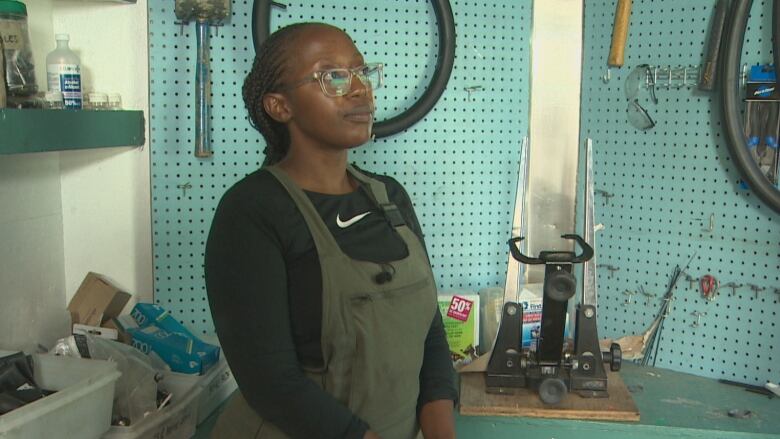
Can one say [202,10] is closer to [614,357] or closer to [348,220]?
[348,220]

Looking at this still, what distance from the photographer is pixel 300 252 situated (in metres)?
1.04

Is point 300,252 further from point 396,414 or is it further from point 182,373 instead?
point 182,373

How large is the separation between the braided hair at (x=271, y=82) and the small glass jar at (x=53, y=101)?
0.40 metres

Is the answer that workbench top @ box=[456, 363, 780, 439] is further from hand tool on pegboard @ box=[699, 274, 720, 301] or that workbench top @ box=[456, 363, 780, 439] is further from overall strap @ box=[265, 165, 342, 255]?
overall strap @ box=[265, 165, 342, 255]

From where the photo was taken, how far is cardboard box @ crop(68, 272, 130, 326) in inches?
62.9

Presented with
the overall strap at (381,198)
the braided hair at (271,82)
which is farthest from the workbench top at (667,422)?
the braided hair at (271,82)

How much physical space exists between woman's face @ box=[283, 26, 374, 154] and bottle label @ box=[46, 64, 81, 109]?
22.9 inches

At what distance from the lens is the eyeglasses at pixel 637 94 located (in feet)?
5.74

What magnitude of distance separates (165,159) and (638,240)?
1243mm

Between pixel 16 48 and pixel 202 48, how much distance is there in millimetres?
481

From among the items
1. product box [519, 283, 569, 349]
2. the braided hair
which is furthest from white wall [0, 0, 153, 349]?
product box [519, 283, 569, 349]

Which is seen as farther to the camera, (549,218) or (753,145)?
(549,218)

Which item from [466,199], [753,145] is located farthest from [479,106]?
[753,145]

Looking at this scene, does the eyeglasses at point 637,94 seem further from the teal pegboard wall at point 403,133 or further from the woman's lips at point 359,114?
the woman's lips at point 359,114
